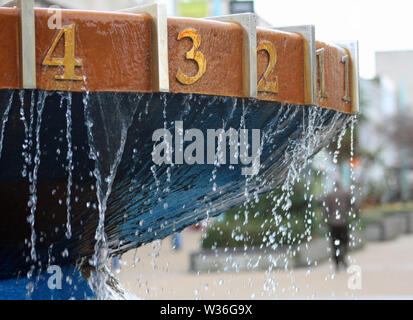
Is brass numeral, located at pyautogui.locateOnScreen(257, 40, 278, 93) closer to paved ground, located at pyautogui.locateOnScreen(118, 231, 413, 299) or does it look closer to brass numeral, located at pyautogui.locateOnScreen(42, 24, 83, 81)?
brass numeral, located at pyautogui.locateOnScreen(42, 24, 83, 81)

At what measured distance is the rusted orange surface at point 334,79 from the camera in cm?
370

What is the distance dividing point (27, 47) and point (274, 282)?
8.34 meters

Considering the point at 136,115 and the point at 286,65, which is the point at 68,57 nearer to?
the point at 136,115

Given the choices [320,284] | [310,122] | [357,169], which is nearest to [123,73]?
[310,122]

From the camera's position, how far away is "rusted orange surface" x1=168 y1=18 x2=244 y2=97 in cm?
306

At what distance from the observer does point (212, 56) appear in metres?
3.15

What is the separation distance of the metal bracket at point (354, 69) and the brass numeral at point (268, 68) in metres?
0.77

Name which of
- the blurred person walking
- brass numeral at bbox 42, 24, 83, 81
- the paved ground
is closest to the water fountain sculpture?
brass numeral at bbox 42, 24, 83, 81

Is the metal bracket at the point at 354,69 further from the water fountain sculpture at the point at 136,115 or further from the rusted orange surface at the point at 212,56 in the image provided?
the rusted orange surface at the point at 212,56

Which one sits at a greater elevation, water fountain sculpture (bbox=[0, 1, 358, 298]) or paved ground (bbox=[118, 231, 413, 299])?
water fountain sculpture (bbox=[0, 1, 358, 298])

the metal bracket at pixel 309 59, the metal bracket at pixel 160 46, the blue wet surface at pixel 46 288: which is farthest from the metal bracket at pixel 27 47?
the blue wet surface at pixel 46 288

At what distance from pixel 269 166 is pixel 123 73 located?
120cm

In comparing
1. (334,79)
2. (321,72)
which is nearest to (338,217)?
(334,79)

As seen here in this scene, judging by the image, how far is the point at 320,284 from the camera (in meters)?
10.7
